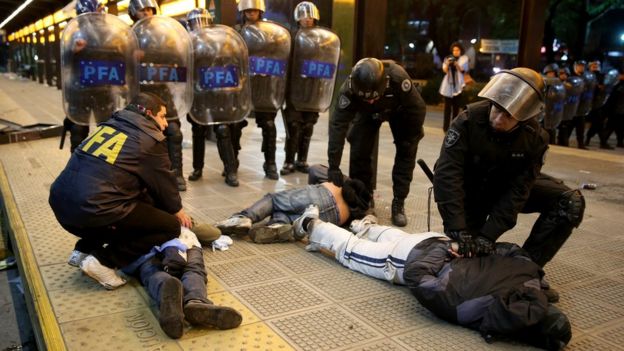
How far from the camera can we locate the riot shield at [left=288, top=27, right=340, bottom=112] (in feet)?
20.5

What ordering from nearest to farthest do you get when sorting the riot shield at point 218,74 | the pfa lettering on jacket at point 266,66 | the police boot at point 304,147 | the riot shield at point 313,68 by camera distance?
the riot shield at point 218,74, the pfa lettering on jacket at point 266,66, the riot shield at point 313,68, the police boot at point 304,147

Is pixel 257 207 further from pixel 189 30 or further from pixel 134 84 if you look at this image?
pixel 189 30

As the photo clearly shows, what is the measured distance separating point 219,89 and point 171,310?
3.48 metres

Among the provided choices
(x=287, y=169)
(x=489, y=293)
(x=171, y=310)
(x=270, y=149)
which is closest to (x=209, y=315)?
(x=171, y=310)

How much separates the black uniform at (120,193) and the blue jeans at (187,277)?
12 cm

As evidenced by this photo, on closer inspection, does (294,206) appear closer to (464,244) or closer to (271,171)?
(464,244)

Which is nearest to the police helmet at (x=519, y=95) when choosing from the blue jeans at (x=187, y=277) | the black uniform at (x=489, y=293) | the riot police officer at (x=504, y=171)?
the riot police officer at (x=504, y=171)

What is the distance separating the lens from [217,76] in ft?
18.4

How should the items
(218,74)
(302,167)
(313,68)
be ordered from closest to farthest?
(218,74) → (313,68) → (302,167)

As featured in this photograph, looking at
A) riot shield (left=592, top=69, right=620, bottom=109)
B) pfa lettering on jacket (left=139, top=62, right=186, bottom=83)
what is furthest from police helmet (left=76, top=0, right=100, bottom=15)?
riot shield (left=592, top=69, right=620, bottom=109)

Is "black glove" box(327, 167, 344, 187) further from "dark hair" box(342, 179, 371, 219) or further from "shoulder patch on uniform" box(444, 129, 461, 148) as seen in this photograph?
"shoulder patch on uniform" box(444, 129, 461, 148)

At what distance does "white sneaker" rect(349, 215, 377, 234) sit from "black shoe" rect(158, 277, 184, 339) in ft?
5.45

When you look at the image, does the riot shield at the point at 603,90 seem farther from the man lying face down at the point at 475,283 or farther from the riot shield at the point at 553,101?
the man lying face down at the point at 475,283

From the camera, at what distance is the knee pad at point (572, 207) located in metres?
3.22
